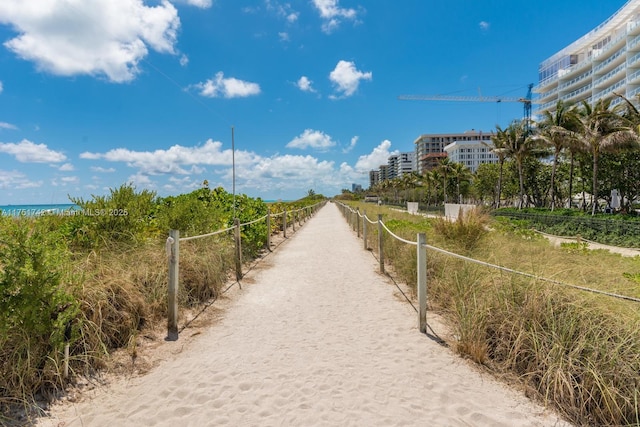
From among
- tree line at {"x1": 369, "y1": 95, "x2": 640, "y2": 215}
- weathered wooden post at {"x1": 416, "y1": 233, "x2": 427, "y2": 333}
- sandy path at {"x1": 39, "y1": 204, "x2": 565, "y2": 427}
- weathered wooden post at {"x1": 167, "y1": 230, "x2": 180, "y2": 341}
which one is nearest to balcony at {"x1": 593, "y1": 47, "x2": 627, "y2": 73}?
tree line at {"x1": 369, "y1": 95, "x2": 640, "y2": 215}

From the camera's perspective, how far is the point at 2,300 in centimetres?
293

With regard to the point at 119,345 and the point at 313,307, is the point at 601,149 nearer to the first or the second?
the point at 313,307

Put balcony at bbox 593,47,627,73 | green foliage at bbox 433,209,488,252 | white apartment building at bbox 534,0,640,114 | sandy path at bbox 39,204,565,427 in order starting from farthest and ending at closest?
balcony at bbox 593,47,627,73
white apartment building at bbox 534,0,640,114
green foliage at bbox 433,209,488,252
sandy path at bbox 39,204,565,427

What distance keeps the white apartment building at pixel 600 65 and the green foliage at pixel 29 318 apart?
6216 cm

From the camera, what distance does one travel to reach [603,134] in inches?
989

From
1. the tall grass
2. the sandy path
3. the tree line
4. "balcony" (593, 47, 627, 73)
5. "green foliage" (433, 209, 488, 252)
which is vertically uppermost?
"balcony" (593, 47, 627, 73)

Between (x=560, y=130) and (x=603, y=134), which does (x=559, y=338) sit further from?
(x=560, y=130)

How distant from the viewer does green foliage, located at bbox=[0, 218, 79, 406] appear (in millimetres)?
2908

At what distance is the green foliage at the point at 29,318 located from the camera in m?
2.91

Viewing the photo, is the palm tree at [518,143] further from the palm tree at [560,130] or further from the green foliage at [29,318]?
the green foliage at [29,318]

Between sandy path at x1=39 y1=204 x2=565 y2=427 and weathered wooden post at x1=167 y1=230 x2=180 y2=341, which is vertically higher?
weathered wooden post at x1=167 y1=230 x2=180 y2=341

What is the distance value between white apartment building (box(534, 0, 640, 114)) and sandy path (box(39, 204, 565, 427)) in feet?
196

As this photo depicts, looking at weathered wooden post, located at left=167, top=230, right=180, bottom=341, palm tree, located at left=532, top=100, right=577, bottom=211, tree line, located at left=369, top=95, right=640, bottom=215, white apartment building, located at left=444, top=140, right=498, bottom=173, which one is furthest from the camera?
white apartment building, located at left=444, top=140, right=498, bottom=173

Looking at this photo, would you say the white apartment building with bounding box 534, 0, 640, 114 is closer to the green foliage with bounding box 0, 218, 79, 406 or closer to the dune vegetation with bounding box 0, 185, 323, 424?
the dune vegetation with bounding box 0, 185, 323, 424
